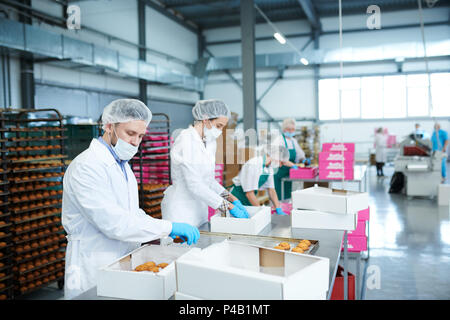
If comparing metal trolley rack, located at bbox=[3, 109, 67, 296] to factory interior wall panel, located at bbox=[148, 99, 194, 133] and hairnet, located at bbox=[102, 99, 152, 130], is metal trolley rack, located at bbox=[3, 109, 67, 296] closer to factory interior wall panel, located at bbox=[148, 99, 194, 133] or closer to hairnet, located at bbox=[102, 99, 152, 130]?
hairnet, located at bbox=[102, 99, 152, 130]

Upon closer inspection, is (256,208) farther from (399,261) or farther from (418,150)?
(418,150)

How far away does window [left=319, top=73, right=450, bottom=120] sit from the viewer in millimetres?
14867

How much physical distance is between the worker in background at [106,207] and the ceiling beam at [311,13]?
11.5m

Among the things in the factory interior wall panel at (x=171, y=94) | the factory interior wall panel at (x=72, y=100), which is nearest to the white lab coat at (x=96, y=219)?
the factory interior wall panel at (x=72, y=100)

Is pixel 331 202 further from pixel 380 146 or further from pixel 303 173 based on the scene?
pixel 380 146

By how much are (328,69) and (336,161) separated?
11.8 meters

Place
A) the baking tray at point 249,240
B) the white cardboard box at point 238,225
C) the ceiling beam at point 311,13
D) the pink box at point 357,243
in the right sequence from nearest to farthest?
the baking tray at point 249,240, the white cardboard box at point 238,225, the pink box at point 357,243, the ceiling beam at point 311,13

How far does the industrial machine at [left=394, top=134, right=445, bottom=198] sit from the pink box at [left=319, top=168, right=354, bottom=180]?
391cm

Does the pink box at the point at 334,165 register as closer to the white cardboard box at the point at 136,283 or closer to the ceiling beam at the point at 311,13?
the white cardboard box at the point at 136,283

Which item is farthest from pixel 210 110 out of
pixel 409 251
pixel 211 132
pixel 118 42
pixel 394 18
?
pixel 394 18

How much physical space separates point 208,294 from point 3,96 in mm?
8251

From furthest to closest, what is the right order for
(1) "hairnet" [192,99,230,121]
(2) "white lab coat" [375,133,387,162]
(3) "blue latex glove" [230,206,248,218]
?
(2) "white lab coat" [375,133,387,162], (1) "hairnet" [192,99,230,121], (3) "blue latex glove" [230,206,248,218]

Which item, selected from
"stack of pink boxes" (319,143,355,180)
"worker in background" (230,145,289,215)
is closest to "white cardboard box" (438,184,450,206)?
"stack of pink boxes" (319,143,355,180)

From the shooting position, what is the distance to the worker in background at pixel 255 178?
377cm
